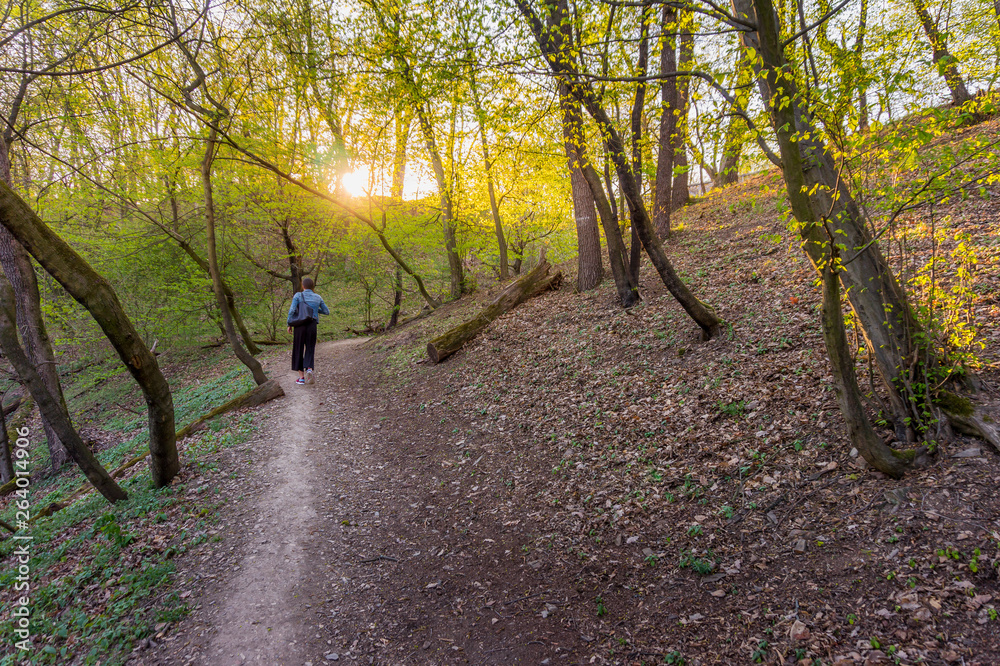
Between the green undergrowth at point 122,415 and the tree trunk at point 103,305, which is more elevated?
the tree trunk at point 103,305

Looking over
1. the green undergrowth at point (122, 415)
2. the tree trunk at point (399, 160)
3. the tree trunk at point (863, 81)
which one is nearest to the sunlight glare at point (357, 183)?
the tree trunk at point (399, 160)

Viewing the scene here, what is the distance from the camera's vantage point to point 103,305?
16.4ft

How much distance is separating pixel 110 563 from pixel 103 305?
287cm

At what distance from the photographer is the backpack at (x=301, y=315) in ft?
31.1

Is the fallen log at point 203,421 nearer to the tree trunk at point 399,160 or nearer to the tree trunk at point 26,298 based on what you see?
the tree trunk at point 26,298

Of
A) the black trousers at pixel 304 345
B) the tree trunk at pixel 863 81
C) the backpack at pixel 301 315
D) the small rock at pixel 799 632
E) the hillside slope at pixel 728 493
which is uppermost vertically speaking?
the tree trunk at pixel 863 81

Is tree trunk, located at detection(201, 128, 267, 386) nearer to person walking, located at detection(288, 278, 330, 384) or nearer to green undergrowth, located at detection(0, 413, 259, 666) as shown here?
person walking, located at detection(288, 278, 330, 384)

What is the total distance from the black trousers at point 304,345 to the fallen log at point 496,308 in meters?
2.69

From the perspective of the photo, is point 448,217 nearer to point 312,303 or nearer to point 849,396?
point 312,303

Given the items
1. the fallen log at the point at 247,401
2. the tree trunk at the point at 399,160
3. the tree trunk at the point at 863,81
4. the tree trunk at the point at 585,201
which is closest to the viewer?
the tree trunk at the point at 863,81

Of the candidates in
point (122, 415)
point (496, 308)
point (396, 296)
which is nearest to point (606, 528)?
point (496, 308)

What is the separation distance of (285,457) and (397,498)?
7.42ft

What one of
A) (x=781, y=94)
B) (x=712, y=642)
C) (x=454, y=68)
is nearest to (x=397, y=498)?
(x=712, y=642)

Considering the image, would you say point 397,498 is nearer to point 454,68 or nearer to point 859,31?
point 454,68
